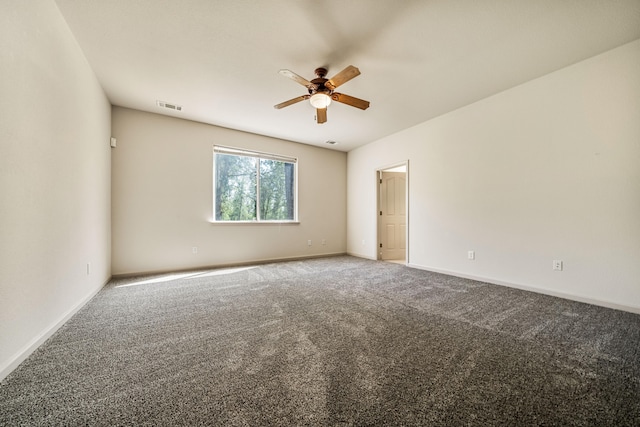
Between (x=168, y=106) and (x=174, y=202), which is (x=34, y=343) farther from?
(x=168, y=106)

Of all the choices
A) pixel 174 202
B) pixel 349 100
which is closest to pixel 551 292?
pixel 349 100

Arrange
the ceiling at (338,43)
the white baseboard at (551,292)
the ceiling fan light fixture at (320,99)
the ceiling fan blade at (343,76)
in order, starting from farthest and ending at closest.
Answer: the ceiling fan light fixture at (320,99) < the white baseboard at (551,292) < the ceiling fan blade at (343,76) < the ceiling at (338,43)

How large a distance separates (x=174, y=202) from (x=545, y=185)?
538 centimetres

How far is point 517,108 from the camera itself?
3.09 meters

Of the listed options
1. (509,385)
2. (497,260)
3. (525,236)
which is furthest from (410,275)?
(509,385)

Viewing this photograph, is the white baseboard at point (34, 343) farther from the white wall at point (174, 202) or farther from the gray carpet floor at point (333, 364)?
the white wall at point (174, 202)

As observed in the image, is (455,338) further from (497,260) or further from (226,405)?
(497,260)

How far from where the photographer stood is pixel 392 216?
5.48m

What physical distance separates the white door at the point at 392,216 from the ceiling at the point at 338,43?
7.14 ft

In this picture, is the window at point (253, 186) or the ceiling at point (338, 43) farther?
the window at point (253, 186)

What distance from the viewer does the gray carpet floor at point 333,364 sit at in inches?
43.8

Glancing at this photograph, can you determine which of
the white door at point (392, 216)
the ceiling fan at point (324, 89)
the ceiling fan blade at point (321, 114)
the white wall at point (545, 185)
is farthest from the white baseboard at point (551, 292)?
the ceiling fan blade at point (321, 114)

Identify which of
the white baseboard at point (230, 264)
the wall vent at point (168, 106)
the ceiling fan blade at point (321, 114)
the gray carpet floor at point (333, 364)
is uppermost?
the wall vent at point (168, 106)

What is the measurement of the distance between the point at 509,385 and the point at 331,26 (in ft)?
9.46
